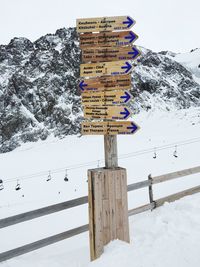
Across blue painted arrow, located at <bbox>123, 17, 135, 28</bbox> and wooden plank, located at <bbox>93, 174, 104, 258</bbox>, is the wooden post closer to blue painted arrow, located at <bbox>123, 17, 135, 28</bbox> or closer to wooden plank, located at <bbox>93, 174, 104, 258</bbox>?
wooden plank, located at <bbox>93, 174, 104, 258</bbox>

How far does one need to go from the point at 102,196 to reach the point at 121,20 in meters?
2.63

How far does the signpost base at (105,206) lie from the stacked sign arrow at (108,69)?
669 mm

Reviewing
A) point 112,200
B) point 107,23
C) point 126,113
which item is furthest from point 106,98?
point 112,200

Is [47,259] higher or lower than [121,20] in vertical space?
lower

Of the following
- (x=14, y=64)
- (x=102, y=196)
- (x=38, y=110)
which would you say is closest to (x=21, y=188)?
(x=102, y=196)

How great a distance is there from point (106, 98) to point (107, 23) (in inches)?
43.5

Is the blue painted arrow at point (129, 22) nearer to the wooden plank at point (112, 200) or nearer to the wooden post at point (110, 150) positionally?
the wooden post at point (110, 150)

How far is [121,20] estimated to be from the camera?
423cm

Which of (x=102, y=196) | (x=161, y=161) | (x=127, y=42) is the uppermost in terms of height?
(x=127, y=42)

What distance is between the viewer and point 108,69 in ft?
14.2

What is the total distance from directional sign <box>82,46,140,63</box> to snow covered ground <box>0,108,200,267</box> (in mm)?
2813

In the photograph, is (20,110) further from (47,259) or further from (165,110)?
(47,259)

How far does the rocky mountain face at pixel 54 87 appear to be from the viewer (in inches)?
2052

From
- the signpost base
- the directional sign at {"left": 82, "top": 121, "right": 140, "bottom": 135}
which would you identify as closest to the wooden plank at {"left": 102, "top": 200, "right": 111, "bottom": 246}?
the signpost base
